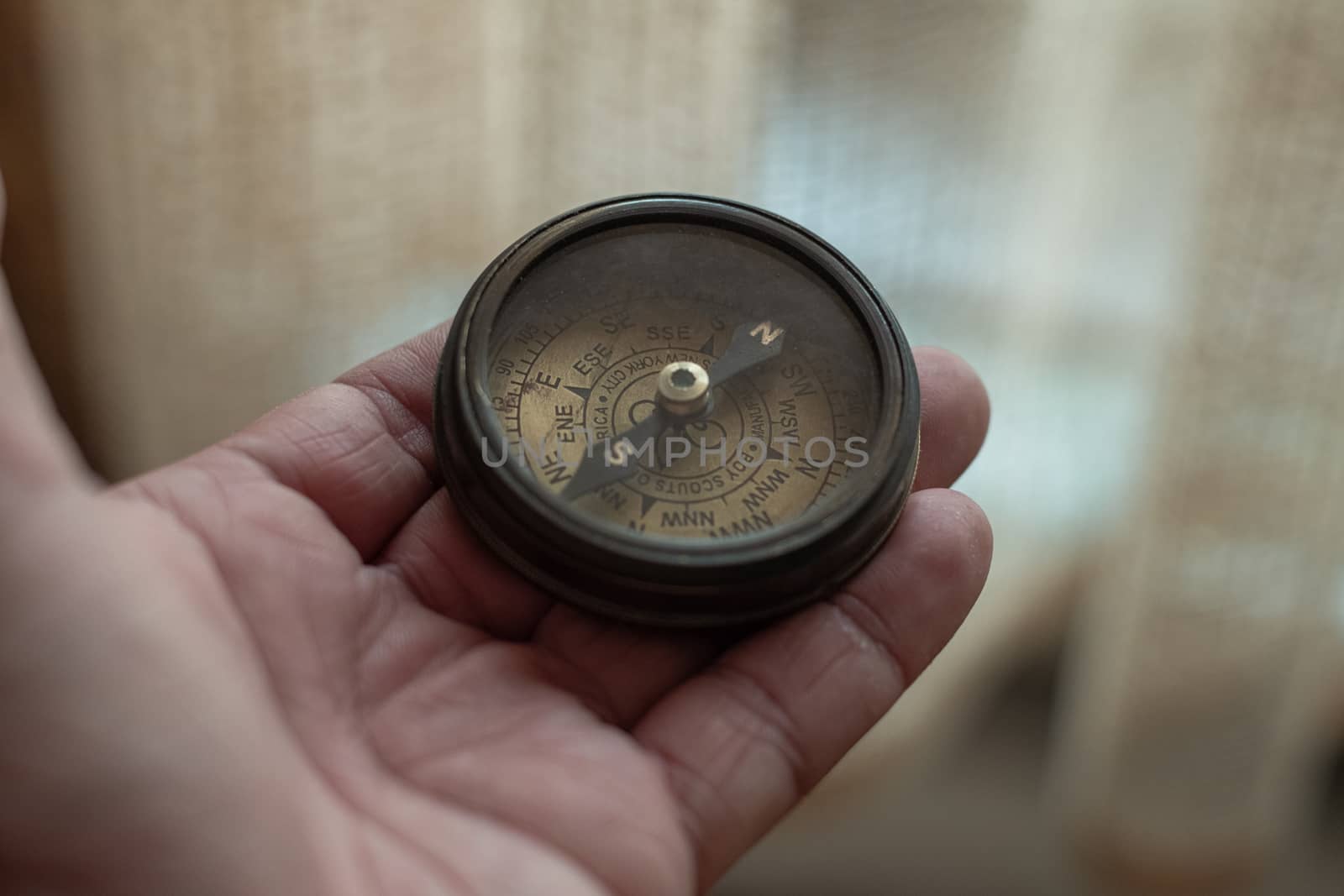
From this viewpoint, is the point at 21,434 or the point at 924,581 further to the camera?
the point at 924,581

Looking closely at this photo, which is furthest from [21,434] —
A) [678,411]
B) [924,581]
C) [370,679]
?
[924,581]

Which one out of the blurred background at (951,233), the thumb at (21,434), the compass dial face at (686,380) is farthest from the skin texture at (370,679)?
the blurred background at (951,233)

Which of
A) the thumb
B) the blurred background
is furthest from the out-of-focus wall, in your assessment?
the thumb

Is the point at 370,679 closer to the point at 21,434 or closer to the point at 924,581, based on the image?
the point at 21,434

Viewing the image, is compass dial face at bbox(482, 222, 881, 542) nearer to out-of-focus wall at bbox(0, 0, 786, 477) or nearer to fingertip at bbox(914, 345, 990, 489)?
fingertip at bbox(914, 345, 990, 489)

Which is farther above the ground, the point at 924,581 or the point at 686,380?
the point at 686,380
